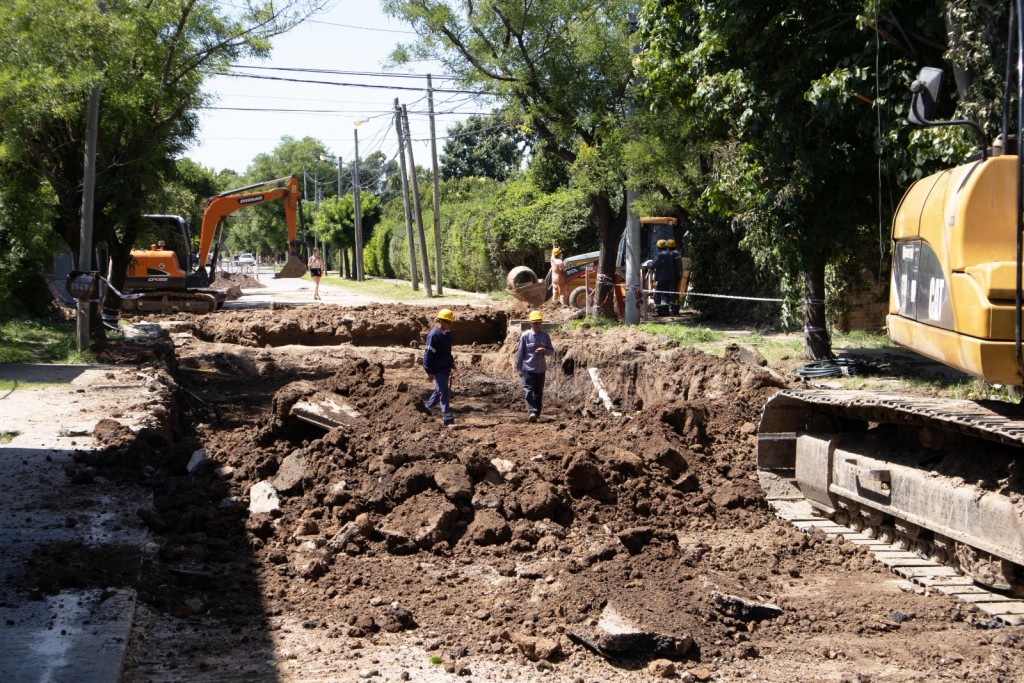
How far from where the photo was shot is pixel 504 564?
24.1ft

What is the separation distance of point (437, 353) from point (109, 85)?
23.7 ft

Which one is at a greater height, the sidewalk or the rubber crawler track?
the sidewalk

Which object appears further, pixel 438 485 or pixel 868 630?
pixel 438 485

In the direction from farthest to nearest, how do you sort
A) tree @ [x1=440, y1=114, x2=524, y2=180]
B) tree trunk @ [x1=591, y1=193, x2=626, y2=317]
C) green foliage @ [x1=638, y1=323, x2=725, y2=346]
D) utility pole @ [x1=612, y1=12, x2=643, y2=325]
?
tree @ [x1=440, y1=114, x2=524, y2=180], tree trunk @ [x1=591, y1=193, x2=626, y2=317], utility pole @ [x1=612, y1=12, x2=643, y2=325], green foliage @ [x1=638, y1=323, x2=725, y2=346]

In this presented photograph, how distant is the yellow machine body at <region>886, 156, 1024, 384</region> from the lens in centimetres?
554

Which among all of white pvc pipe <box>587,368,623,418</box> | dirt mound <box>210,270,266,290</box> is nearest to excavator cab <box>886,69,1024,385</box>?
white pvc pipe <box>587,368,623,418</box>

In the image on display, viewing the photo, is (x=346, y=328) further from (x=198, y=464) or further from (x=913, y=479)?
(x=913, y=479)

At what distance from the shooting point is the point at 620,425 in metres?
11.5

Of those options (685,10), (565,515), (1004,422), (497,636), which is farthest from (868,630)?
(685,10)

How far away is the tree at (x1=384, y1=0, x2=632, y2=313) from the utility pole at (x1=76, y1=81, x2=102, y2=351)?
848 centimetres

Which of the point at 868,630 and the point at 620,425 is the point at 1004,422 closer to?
the point at 868,630

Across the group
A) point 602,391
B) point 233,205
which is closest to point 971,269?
point 602,391

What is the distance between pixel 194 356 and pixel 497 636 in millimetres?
15170

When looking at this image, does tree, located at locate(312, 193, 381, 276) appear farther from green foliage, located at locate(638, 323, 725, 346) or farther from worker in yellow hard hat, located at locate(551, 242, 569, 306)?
green foliage, located at locate(638, 323, 725, 346)
